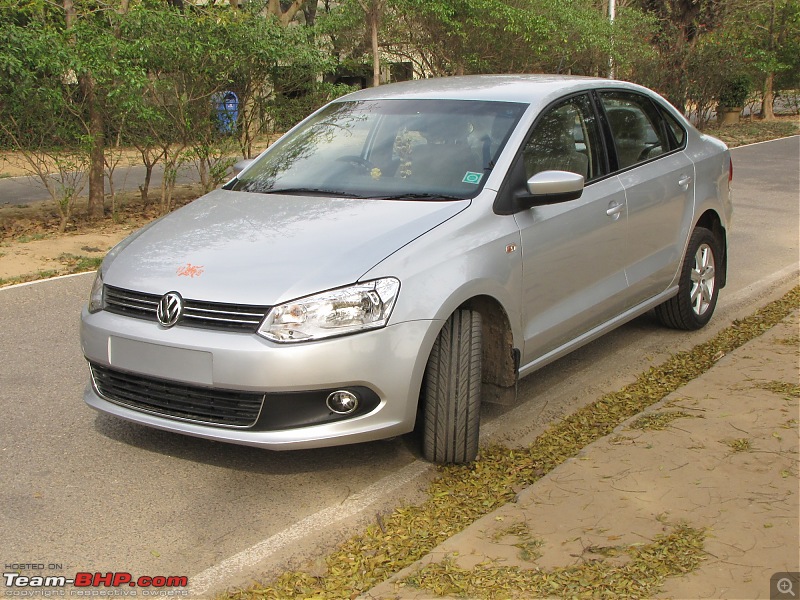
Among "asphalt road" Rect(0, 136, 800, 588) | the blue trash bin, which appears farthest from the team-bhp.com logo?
the blue trash bin

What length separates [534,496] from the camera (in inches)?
163

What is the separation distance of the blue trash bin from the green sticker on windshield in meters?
8.24

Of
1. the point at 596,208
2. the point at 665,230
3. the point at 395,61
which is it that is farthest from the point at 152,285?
the point at 395,61

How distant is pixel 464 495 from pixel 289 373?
96 cm

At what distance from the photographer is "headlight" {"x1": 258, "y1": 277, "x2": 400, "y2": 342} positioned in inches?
157

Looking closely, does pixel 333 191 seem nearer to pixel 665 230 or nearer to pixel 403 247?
pixel 403 247

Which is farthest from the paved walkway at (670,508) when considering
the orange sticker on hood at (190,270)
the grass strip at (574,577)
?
the orange sticker on hood at (190,270)

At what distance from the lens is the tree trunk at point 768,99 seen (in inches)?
1241

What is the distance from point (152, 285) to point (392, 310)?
1.06 meters

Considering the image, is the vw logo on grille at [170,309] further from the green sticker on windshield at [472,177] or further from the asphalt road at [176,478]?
the green sticker on windshield at [472,177]

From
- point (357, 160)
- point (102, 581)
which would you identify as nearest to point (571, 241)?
point (357, 160)

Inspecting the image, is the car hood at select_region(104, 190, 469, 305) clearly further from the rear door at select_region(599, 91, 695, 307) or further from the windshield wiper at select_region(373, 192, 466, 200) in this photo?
the rear door at select_region(599, 91, 695, 307)

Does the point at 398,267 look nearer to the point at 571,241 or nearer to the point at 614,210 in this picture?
the point at 571,241

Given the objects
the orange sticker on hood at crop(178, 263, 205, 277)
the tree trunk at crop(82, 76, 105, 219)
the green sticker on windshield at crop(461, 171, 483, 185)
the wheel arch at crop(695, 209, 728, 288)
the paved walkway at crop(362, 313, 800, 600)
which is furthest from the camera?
the tree trunk at crop(82, 76, 105, 219)
